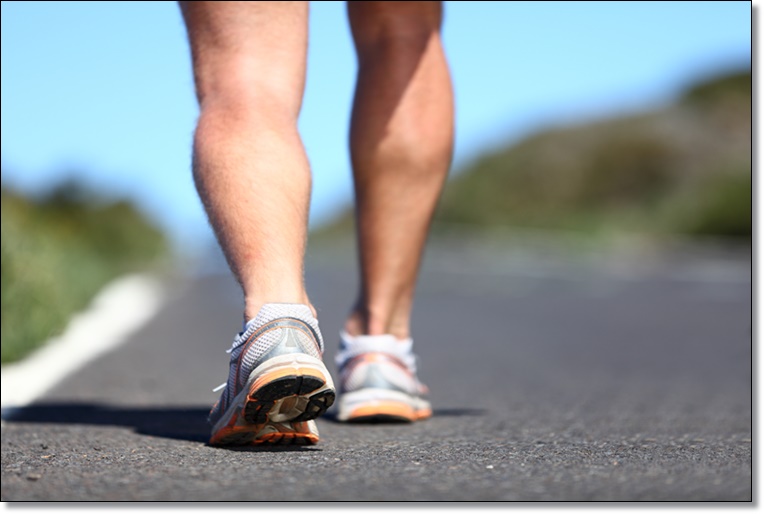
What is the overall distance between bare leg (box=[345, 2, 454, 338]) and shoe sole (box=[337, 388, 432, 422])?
19cm

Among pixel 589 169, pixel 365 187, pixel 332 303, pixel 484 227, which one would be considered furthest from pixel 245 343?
pixel 589 169

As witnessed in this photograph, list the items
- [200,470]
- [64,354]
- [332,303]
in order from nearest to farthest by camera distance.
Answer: [200,470] < [64,354] < [332,303]

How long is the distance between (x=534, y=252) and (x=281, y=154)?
661 inches

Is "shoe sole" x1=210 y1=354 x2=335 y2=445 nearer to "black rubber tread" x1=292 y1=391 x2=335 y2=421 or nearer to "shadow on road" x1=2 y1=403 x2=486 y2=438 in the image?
"black rubber tread" x1=292 y1=391 x2=335 y2=421

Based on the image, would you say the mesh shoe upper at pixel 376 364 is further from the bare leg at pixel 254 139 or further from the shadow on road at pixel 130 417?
the bare leg at pixel 254 139

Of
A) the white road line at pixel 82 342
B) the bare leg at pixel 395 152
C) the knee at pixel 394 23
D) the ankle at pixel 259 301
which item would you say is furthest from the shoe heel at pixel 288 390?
the knee at pixel 394 23

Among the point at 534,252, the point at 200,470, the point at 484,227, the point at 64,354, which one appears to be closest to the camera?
the point at 200,470

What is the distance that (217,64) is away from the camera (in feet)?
7.47

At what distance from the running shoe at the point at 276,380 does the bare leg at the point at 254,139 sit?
0.20 feet

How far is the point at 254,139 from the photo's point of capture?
219 centimetres

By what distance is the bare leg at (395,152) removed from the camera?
9.25 feet

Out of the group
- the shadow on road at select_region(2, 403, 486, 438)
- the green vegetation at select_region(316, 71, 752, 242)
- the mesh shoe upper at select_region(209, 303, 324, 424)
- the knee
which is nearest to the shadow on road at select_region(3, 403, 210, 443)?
the shadow on road at select_region(2, 403, 486, 438)

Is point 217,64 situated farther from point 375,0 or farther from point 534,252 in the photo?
point 534,252

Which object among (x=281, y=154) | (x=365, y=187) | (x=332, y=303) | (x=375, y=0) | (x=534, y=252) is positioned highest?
(x=534, y=252)
